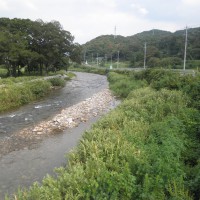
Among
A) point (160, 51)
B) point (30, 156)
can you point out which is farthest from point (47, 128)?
point (160, 51)

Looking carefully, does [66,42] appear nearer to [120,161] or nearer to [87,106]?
[87,106]

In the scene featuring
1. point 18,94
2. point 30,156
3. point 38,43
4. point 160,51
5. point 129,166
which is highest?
point 38,43

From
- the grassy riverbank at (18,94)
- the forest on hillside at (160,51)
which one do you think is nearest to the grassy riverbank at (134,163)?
the grassy riverbank at (18,94)

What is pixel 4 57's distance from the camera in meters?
35.6

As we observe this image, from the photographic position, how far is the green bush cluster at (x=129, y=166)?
5844mm

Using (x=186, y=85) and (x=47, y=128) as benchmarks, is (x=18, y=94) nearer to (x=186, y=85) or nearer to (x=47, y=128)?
(x=47, y=128)

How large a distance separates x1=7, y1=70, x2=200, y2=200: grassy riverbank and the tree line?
100 feet

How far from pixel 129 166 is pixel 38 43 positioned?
137 feet

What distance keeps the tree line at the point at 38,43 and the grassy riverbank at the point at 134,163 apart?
30.5 metres

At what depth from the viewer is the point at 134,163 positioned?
22.5 ft

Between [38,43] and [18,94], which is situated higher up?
[38,43]

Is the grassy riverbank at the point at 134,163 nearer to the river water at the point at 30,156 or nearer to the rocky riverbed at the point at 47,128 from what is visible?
the river water at the point at 30,156

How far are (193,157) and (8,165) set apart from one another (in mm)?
7104

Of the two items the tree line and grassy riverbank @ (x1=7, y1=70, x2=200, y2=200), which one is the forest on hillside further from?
the tree line
